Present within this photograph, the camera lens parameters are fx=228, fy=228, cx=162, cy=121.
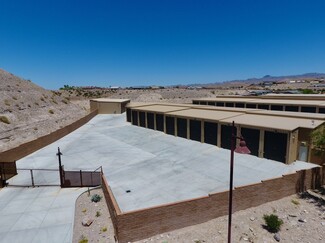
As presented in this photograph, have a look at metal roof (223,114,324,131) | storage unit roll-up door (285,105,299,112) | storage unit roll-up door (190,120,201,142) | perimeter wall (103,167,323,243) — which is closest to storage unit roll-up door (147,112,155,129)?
storage unit roll-up door (190,120,201,142)

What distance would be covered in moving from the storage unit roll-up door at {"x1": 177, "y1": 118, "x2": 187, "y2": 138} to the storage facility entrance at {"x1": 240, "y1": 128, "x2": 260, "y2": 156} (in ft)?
28.2

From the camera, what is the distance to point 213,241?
42.1ft

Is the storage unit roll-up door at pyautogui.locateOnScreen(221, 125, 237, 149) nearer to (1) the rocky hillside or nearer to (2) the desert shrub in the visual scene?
(1) the rocky hillside

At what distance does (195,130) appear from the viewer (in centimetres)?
2911

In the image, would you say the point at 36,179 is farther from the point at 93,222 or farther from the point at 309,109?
the point at 309,109

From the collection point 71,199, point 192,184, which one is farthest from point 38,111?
point 192,184

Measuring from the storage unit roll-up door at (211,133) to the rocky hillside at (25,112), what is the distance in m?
26.3

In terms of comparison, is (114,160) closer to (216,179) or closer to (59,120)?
(216,179)

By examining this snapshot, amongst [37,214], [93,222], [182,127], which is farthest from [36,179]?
[182,127]

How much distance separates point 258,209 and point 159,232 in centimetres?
725

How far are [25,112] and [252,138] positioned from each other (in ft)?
152

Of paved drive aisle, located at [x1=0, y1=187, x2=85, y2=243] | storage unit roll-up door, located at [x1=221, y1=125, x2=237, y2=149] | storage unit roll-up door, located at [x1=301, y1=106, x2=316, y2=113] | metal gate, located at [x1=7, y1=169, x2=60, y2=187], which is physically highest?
storage unit roll-up door, located at [x1=301, y1=106, x2=316, y2=113]

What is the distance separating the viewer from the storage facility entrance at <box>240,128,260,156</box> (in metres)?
22.8

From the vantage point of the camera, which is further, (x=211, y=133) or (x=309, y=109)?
(x=309, y=109)
